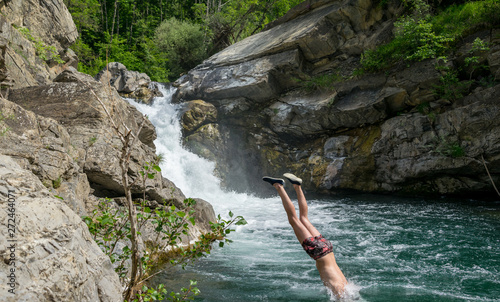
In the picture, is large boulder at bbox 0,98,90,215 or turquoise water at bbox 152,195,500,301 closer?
turquoise water at bbox 152,195,500,301

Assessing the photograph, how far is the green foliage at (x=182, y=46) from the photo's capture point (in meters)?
23.9

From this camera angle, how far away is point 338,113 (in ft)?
43.0

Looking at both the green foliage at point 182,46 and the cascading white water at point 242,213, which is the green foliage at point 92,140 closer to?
the cascading white water at point 242,213

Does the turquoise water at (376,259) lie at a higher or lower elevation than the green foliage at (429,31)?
lower

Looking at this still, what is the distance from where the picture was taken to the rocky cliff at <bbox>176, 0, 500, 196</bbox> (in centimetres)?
1071

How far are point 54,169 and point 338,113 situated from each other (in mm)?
10631

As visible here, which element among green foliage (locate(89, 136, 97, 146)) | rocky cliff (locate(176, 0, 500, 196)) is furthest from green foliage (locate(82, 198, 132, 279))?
rocky cliff (locate(176, 0, 500, 196))

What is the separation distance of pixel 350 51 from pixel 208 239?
42.0ft

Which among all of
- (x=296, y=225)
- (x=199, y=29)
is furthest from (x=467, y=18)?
(x=199, y=29)

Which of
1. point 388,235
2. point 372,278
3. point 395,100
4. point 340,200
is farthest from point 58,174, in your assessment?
point 395,100

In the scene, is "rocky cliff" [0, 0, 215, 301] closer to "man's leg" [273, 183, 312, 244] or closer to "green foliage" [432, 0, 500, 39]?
"man's leg" [273, 183, 312, 244]

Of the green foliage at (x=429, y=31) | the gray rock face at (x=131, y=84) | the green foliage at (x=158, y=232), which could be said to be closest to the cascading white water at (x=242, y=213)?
the gray rock face at (x=131, y=84)

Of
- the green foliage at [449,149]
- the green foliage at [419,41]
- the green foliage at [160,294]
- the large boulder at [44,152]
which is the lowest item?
the green foliage at [160,294]

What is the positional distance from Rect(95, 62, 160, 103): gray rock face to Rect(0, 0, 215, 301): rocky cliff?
11.1 ft
